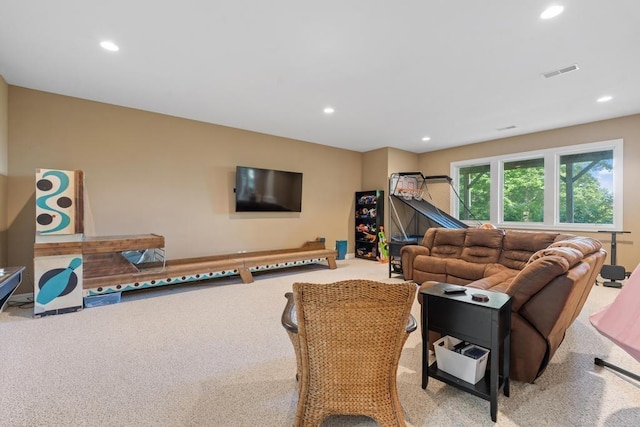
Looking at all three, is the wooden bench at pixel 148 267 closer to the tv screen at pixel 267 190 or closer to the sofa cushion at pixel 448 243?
the tv screen at pixel 267 190

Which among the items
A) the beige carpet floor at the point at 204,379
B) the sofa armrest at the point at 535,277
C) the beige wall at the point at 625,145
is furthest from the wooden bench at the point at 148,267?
the beige wall at the point at 625,145

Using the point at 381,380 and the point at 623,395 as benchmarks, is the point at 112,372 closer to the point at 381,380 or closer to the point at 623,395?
the point at 381,380

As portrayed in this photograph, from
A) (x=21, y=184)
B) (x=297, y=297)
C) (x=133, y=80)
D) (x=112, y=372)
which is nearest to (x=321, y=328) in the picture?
(x=297, y=297)

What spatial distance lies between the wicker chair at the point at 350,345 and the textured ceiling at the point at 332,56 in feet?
7.18

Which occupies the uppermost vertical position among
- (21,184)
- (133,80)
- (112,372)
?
(133,80)

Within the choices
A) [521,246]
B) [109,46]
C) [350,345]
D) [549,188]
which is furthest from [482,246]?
[109,46]

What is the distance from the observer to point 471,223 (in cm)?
703

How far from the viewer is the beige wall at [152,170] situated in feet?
12.8

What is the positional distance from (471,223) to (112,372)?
7.11m

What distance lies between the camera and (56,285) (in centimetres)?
339

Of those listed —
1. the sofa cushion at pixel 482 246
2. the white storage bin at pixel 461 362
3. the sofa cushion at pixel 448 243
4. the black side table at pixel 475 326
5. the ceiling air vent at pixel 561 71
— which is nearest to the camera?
the black side table at pixel 475 326

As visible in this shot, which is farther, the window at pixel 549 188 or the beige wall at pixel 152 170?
the window at pixel 549 188

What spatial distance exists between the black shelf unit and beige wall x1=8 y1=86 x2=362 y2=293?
1.31 metres

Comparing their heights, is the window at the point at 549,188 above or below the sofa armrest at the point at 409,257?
above
